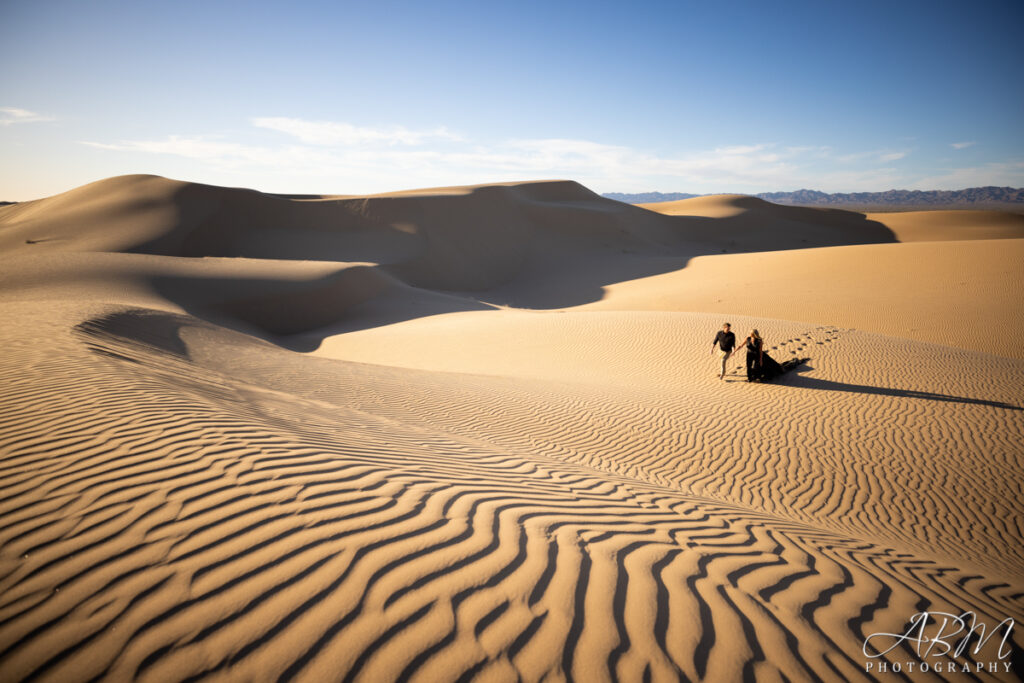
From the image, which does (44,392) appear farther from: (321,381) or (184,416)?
(321,381)

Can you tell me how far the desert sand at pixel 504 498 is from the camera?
1.96m

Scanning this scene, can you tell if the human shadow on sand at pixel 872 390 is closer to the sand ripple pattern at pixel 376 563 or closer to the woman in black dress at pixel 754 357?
the woman in black dress at pixel 754 357

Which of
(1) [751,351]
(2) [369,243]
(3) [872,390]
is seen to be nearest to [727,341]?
(1) [751,351]

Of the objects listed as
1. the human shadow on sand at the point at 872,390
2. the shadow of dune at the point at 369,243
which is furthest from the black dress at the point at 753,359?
the shadow of dune at the point at 369,243

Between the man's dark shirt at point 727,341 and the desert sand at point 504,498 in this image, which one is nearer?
the desert sand at point 504,498

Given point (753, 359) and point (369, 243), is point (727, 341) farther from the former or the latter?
point (369, 243)

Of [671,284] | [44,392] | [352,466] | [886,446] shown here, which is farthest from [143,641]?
[671,284]

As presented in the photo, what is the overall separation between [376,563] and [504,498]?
52.6 inches

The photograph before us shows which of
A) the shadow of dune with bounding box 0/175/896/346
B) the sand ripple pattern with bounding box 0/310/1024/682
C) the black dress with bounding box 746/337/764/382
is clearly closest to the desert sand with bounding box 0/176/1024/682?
the sand ripple pattern with bounding box 0/310/1024/682

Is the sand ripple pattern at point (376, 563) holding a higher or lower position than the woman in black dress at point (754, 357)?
higher

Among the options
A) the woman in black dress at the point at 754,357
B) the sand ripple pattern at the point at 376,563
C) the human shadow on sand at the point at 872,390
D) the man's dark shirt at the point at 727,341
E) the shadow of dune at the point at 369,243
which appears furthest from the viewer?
the shadow of dune at the point at 369,243

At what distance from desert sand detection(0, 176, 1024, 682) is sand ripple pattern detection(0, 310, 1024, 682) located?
16 millimetres

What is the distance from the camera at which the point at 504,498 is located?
138 inches

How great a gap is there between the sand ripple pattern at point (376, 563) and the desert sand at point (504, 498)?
2 cm
